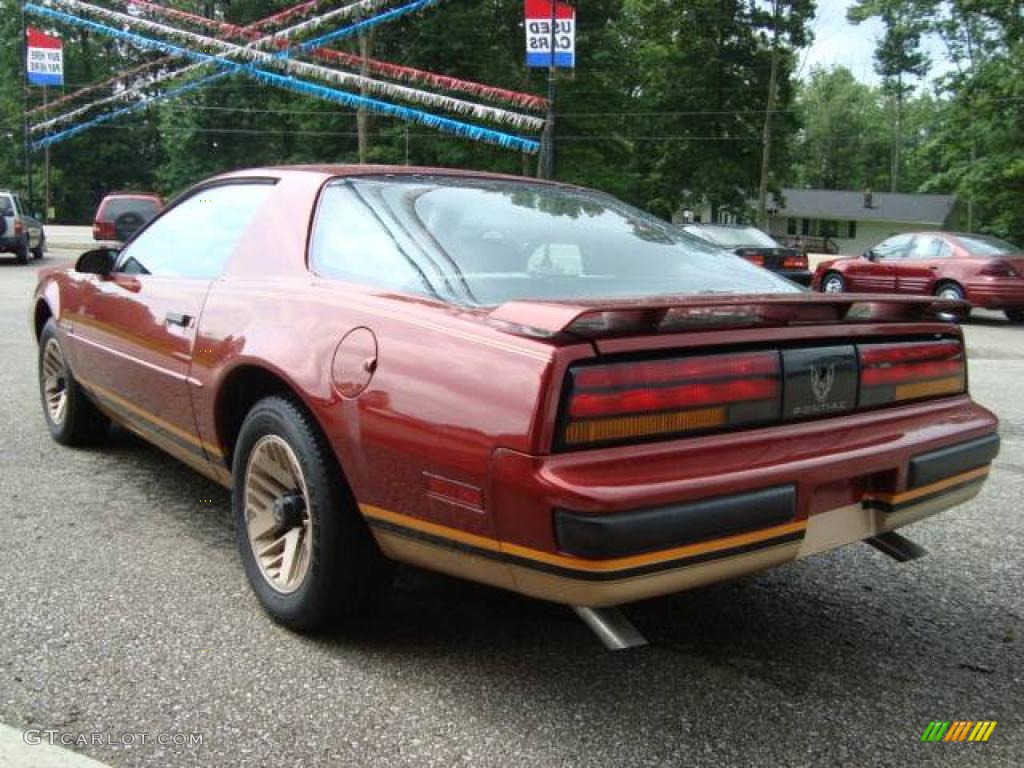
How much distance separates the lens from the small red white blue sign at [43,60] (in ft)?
93.7

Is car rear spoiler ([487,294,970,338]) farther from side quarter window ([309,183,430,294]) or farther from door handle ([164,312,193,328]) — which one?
door handle ([164,312,193,328])

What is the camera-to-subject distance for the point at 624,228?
11.2 ft

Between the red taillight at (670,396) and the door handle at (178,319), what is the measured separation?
72.0 inches

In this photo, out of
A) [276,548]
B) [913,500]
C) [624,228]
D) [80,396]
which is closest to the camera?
[913,500]

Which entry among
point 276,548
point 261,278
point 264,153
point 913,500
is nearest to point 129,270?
point 261,278

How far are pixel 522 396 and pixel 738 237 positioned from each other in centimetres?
1337

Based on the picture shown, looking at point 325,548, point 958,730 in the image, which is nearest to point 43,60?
point 325,548

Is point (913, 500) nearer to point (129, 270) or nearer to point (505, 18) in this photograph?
point (129, 270)

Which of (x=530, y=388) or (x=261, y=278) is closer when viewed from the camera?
(x=530, y=388)

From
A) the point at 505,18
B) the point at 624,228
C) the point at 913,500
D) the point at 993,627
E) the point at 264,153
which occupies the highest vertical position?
the point at 505,18

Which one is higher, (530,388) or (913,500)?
(530,388)

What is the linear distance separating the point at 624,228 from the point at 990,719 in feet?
6.36

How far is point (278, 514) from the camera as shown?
2828 millimetres

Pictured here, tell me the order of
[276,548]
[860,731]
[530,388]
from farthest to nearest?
[276,548] < [860,731] < [530,388]
